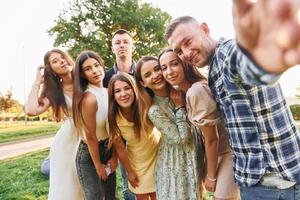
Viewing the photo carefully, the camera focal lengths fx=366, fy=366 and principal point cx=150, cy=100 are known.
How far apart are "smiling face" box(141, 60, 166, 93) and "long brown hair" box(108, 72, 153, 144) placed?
6.3 inches

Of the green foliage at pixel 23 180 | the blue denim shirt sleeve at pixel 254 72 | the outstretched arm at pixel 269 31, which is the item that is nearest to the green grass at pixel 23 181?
the green foliage at pixel 23 180

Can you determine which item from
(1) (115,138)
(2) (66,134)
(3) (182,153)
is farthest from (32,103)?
(3) (182,153)

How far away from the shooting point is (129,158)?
3588mm

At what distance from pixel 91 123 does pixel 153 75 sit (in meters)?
0.72

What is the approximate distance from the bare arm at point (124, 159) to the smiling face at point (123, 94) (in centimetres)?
32

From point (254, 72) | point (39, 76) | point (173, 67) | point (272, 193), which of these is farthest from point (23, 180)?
point (254, 72)

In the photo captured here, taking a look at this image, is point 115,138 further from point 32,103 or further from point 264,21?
point 264,21

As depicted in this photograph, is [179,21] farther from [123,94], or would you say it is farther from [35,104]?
[35,104]

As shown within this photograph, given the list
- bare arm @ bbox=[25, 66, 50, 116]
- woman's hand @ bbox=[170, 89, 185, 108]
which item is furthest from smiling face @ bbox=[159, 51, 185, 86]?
bare arm @ bbox=[25, 66, 50, 116]

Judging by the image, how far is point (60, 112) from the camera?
11.8 feet

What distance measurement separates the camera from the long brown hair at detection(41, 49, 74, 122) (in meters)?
3.55

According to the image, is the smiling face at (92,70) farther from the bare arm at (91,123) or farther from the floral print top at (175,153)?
the floral print top at (175,153)

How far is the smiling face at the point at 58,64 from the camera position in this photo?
361cm

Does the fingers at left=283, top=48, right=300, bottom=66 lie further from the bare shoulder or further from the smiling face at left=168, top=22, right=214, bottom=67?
the bare shoulder
